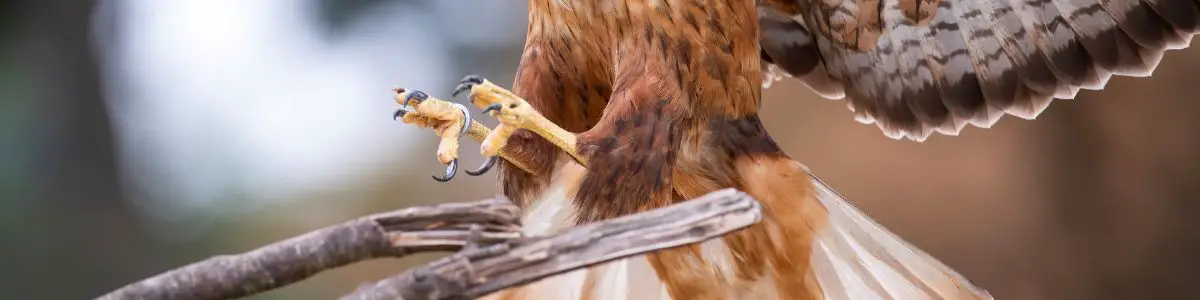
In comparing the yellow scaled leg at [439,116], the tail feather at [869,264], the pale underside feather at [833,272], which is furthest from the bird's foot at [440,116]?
the tail feather at [869,264]

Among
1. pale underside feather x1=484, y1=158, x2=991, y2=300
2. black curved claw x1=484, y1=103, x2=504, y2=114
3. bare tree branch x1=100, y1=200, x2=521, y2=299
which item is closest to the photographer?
bare tree branch x1=100, y1=200, x2=521, y2=299

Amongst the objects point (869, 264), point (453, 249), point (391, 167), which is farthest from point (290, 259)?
point (391, 167)

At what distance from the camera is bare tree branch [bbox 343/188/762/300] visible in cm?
45

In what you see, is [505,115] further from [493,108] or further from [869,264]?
[869,264]

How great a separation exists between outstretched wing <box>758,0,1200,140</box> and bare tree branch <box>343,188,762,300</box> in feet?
1.83

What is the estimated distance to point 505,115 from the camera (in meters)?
0.68

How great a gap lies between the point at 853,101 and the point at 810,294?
0.28 metres

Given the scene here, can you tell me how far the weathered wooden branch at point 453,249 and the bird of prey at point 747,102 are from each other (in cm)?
20

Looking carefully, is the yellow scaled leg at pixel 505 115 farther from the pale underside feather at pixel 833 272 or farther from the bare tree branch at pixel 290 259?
the bare tree branch at pixel 290 259

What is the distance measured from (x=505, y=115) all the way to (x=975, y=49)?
57 centimetres

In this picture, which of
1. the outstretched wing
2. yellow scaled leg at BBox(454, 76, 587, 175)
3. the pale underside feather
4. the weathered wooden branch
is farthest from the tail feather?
the weathered wooden branch

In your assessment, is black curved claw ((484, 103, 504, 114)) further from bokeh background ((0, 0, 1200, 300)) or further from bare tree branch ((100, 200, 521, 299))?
bokeh background ((0, 0, 1200, 300))

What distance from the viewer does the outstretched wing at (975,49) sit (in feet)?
3.00

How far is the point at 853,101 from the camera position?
1.06m
